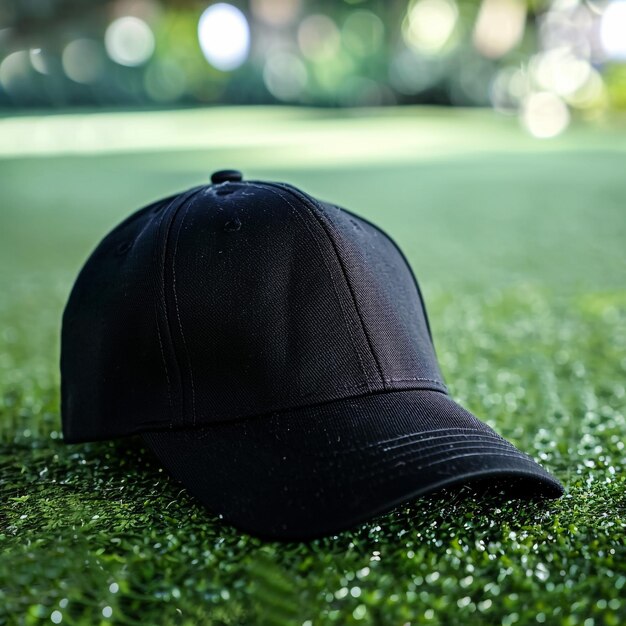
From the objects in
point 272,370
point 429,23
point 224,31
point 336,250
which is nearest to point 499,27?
point 429,23

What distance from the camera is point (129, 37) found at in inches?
634

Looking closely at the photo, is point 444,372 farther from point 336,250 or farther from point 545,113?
point 545,113

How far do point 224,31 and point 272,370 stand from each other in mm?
18975

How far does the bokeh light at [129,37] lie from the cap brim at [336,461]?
14.3 meters

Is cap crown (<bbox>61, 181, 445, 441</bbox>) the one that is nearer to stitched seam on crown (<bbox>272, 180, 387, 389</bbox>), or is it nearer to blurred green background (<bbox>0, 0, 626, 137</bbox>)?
stitched seam on crown (<bbox>272, 180, 387, 389</bbox>)

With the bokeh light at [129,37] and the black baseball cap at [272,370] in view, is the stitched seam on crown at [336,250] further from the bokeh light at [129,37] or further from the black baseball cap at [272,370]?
the bokeh light at [129,37]

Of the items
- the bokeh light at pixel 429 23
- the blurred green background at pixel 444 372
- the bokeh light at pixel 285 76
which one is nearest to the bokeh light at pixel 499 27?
the bokeh light at pixel 429 23

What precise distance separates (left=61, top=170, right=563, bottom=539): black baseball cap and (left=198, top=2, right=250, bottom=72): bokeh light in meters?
15.0

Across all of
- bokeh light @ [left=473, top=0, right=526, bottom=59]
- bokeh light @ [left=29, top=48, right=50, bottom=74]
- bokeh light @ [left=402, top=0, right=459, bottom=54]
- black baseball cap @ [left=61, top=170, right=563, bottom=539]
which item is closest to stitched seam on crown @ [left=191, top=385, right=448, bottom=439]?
black baseball cap @ [left=61, top=170, right=563, bottom=539]

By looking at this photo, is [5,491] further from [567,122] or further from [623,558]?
[567,122]

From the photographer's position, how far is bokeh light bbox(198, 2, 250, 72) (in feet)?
52.4

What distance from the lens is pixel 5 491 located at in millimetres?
826

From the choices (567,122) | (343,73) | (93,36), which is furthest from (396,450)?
(93,36)

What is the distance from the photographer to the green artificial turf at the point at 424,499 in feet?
2.01
